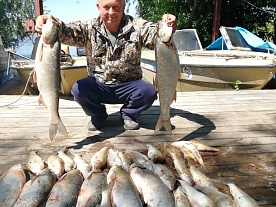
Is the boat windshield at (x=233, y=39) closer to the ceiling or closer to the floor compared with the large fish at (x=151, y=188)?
closer to the ceiling

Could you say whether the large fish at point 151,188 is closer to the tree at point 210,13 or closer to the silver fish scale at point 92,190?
the silver fish scale at point 92,190

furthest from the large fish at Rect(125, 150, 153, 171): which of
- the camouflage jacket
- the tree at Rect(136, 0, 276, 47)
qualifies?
the tree at Rect(136, 0, 276, 47)

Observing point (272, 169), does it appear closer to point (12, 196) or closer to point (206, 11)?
point (12, 196)

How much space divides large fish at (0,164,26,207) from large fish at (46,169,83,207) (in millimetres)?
289

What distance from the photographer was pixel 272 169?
8.21 feet

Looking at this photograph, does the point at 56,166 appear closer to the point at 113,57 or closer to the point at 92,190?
the point at 92,190

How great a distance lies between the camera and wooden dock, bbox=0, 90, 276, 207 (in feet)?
8.14

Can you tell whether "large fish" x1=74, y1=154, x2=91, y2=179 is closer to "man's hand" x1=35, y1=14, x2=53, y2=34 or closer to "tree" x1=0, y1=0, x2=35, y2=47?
"man's hand" x1=35, y1=14, x2=53, y2=34

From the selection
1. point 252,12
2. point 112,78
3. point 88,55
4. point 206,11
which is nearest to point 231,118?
point 112,78

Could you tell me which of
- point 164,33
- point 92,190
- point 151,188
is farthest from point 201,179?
point 164,33

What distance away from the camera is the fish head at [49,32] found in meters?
2.61

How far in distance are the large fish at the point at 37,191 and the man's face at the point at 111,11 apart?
1.92 metres

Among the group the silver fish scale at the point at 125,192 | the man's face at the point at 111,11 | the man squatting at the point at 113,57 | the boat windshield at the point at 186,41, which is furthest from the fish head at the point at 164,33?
the boat windshield at the point at 186,41

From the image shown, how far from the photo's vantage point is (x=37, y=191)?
1.94 meters
